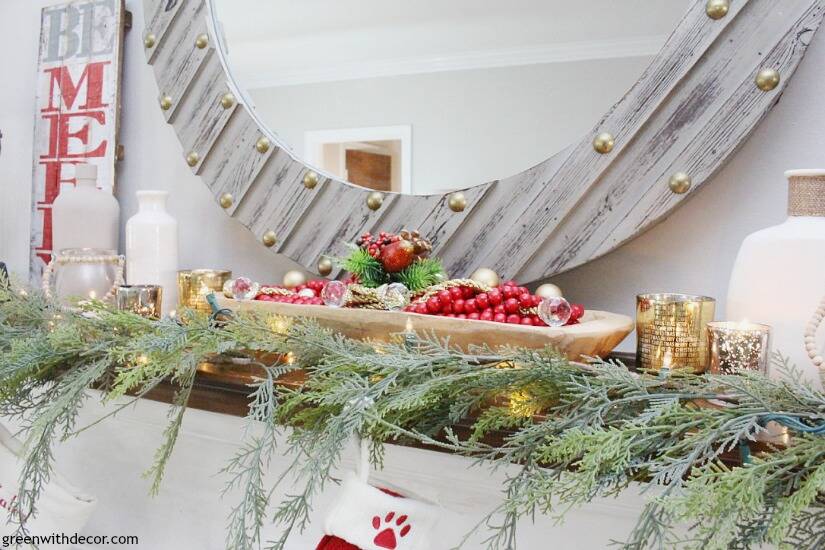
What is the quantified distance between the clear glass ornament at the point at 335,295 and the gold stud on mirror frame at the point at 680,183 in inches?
15.1

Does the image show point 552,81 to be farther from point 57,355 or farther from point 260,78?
point 57,355

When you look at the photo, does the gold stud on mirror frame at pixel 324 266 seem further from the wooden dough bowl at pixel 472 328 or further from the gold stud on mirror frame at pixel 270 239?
the wooden dough bowl at pixel 472 328

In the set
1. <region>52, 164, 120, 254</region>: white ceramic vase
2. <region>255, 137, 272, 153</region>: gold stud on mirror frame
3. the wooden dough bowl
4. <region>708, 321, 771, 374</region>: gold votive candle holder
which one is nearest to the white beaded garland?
<region>708, 321, 771, 374</region>: gold votive candle holder

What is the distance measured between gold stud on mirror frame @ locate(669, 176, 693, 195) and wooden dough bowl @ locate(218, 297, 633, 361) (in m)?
0.16

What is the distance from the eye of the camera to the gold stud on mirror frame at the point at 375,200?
3.15 ft

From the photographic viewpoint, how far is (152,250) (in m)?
1.06

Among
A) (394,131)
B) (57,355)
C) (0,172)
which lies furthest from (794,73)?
(0,172)

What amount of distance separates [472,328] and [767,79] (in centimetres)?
41

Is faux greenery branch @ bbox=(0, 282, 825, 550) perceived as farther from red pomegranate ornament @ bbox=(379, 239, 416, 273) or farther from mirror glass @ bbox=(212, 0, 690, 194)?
mirror glass @ bbox=(212, 0, 690, 194)

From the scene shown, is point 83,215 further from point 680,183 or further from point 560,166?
point 680,183

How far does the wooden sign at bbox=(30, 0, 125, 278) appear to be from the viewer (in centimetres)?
125

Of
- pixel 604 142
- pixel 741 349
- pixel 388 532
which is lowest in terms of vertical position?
pixel 388 532

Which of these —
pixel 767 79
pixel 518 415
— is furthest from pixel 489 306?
pixel 767 79

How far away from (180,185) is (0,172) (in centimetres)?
46
